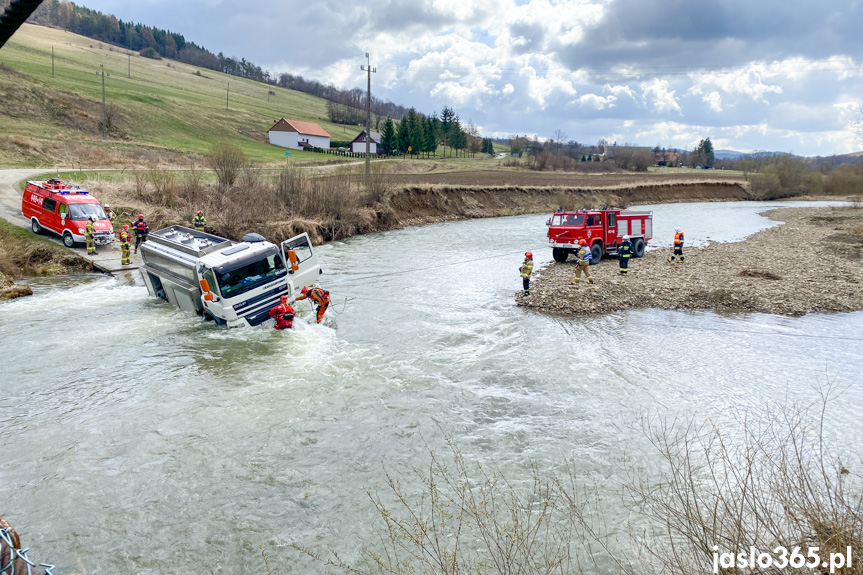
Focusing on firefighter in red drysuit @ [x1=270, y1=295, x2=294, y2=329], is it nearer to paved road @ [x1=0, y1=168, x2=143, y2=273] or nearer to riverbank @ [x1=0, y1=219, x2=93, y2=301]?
paved road @ [x1=0, y1=168, x2=143, y2=273]

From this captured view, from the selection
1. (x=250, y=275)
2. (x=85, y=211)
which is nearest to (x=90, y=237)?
(x=85, y=211)

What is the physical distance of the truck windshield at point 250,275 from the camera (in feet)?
44.7

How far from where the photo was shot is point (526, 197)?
173 ft

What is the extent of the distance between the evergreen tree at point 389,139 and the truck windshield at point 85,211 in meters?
72.1

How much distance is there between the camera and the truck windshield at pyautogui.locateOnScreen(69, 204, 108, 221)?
22516 mm

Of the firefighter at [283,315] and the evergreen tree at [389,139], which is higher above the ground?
the evergreen tree at [389,139]

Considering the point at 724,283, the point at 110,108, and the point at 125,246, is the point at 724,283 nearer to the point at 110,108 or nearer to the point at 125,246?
the point at 125,246

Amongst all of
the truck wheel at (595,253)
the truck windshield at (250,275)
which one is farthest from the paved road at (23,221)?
the truck wheel at (595,253)

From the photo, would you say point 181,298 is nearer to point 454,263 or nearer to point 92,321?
point 92,321

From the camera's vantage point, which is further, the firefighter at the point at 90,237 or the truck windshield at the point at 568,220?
the truck windshield at the point at 568,220

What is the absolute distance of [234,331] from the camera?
1457 centimetres

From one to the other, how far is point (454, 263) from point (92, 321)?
50.0 ft

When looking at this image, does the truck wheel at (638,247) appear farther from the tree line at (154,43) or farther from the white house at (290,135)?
the tree line at (154,43)

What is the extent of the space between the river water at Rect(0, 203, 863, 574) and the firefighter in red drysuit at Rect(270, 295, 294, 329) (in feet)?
1.10
